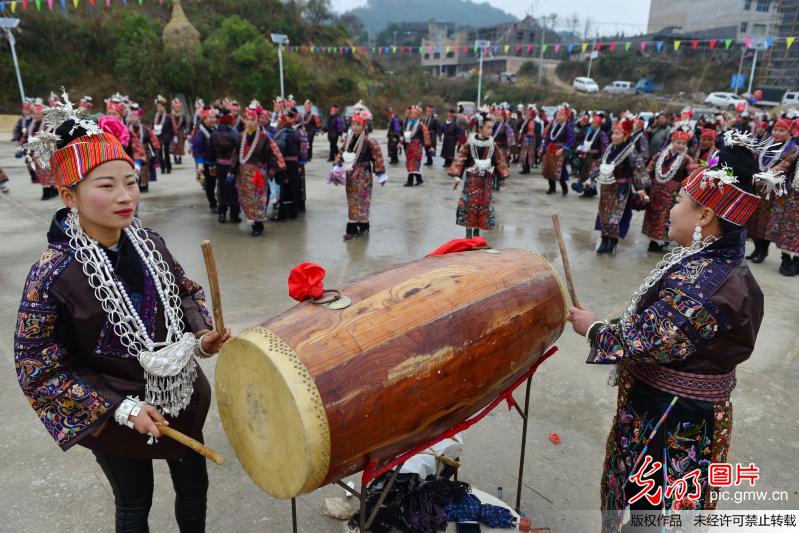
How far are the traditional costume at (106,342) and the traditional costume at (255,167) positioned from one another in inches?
210

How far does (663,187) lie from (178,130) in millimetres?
11626

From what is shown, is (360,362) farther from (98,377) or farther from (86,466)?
(86,466)

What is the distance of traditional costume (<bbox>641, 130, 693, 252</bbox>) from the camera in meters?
6.26

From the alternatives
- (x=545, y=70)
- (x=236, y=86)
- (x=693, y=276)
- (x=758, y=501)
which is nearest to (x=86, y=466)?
(x=693, y=276)

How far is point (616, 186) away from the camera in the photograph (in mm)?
6641

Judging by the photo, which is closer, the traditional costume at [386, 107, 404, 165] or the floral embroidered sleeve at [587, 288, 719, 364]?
the floral embroidered sleeve at [587, 288, 719, 364]

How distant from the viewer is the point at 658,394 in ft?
6.51

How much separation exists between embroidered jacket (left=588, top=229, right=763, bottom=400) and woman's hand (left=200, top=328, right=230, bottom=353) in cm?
138

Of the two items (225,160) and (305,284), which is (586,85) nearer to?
(225,160)

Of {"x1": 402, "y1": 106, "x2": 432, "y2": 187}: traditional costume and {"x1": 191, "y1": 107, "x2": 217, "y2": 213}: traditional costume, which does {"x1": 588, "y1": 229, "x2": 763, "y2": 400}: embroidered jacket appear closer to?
{"x1": 191, "y1": 107, "x2": 217, "y2": 213}: traditional costume

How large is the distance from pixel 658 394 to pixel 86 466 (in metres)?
2.84

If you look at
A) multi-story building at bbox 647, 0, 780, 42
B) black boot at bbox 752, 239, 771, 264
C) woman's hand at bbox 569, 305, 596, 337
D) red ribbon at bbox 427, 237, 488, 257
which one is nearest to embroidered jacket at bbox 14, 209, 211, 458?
red ribbon at bbox 427, 237, 488, 257

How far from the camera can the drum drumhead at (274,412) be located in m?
1.54

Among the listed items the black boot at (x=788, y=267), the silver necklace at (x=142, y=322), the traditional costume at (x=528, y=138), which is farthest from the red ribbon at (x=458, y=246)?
the traditional costume at (x=528, y=138)
